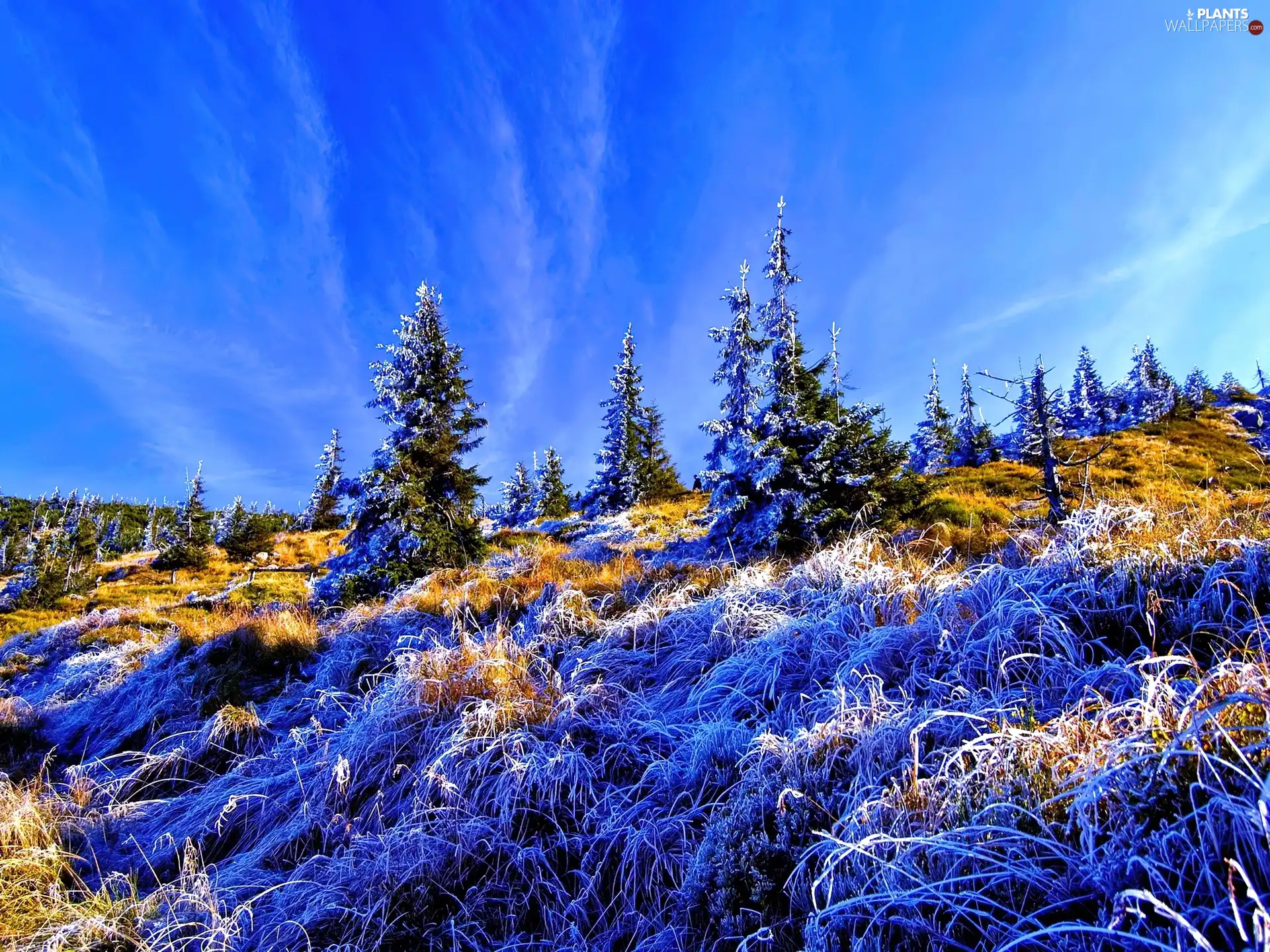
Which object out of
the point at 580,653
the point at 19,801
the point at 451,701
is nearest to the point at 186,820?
the point at 19,801

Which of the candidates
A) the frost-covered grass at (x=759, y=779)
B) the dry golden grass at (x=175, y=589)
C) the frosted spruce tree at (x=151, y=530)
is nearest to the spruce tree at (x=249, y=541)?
the dry golden grass at (x=175, y=589)

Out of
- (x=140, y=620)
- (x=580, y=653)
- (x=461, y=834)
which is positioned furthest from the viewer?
(x=140, y=620)

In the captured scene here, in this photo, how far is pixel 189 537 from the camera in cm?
3503

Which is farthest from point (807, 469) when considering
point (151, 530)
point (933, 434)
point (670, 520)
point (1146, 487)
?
point (151, 530)

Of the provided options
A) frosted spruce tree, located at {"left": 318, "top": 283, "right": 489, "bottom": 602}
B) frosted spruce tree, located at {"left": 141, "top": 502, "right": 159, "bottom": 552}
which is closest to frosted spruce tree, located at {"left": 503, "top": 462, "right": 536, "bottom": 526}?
frosted spruce tree, located at {"left": 318, "top": 283, "right": 489, "bottom": 602}

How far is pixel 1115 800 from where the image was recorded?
1690 mm

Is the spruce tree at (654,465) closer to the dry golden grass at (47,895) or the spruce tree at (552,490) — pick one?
the spruce tree at (552,490)

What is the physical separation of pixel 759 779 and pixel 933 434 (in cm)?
5119

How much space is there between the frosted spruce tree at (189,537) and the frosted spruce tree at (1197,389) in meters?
77.8

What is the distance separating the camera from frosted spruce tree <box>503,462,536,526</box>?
1855 inches

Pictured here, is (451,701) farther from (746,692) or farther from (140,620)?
(140,620)

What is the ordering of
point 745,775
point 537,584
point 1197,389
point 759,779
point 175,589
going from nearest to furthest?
point 759,779
point 745,775
point 537,584
point 175,589
point 1197,389

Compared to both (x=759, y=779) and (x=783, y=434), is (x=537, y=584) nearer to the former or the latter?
(x=759, y=779)

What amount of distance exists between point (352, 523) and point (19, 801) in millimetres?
11204
